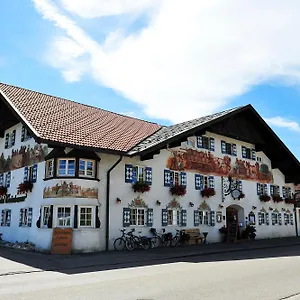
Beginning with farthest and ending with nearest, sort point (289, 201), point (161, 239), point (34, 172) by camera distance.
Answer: point (289, 201), point (161, 239), point (34, 172)

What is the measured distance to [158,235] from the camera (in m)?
19.5

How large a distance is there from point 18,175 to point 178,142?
28.0ft

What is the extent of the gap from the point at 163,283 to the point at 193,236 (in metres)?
12.4

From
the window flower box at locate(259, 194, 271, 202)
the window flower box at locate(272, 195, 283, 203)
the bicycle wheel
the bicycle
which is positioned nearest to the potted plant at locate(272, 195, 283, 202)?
the window flower box at locate(272, 195, 283, 203)

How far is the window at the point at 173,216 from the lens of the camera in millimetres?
20291

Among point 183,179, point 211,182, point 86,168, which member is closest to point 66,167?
point 86,168

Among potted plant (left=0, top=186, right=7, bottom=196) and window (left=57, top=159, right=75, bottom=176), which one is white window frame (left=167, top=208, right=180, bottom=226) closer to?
window (left=57, top=159, right=75, bottom=176)

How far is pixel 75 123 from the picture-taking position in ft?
61.9

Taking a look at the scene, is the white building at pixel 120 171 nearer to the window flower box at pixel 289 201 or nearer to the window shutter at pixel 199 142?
the window shutter at pixel 199 142

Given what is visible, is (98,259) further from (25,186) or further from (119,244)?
(25,186)

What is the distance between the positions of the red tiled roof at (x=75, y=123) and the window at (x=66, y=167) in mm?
1089

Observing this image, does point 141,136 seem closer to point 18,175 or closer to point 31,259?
point 18,175

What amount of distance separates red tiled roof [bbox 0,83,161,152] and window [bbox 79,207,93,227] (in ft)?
9.08

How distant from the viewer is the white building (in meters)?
16.6
